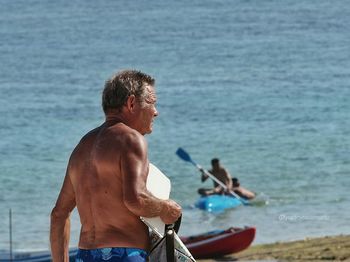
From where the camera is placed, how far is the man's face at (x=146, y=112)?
4746 mm

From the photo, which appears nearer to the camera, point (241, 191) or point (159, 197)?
point (159, 197)

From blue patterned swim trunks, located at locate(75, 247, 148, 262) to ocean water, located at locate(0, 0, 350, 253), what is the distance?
39.1 feet

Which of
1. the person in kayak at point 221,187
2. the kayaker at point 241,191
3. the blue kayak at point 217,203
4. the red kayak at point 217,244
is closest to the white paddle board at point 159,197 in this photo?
the red kayak at point 217,244

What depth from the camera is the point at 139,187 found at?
4.59 m

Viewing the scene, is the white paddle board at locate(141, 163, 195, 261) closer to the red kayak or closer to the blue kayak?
the red kayak

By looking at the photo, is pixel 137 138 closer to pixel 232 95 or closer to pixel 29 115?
pixel 29 115

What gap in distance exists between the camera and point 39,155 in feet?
84.2

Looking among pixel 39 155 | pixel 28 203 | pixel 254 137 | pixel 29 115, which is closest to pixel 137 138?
pixel 28 203

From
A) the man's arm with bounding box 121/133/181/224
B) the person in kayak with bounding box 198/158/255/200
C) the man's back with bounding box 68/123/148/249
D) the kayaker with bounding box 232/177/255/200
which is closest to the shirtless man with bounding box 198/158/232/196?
the person in kayak with bounding box 198/158/255/200

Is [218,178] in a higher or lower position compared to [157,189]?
lower

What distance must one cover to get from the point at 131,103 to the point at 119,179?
0.28m

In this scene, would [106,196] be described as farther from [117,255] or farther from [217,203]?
[217,203]

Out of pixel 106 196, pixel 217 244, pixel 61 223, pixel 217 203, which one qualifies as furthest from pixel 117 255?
pixel 217 203

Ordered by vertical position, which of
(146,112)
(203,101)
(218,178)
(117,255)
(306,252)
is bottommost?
(203,101)
